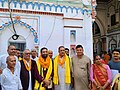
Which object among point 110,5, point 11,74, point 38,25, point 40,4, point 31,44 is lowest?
point 11,74

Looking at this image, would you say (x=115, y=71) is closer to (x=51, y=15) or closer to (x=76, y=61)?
(x=76, y=61)

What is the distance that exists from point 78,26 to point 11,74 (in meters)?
5.44

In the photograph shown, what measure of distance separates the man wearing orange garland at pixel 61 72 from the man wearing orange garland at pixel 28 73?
27 centimetres

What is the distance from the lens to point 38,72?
14.0ft

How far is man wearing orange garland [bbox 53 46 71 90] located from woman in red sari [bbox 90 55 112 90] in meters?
0.47

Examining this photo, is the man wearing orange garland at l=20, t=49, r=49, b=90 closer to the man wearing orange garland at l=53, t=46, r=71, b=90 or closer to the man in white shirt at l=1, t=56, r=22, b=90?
the man wearing orange garland at l=53, t=46, r=71, b=90

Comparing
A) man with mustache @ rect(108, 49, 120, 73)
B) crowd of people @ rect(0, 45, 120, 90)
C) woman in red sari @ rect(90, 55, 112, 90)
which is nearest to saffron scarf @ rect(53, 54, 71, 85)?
crowd of people @ rect(0, 45, 120, 90)

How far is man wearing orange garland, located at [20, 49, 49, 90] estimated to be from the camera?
3975 mm

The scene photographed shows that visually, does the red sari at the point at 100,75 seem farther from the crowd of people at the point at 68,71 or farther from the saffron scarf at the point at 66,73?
the saffron scarf at the point at 66,73

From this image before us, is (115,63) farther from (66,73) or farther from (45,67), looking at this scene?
(45,67)

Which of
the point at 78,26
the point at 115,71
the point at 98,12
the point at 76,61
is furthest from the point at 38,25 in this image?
the point at 98,12

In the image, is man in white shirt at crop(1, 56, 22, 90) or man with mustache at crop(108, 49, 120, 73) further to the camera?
man with mustache at crop(108, 49, 120, 73)

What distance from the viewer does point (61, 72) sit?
14.8 feet

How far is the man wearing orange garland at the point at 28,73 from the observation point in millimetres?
3975
